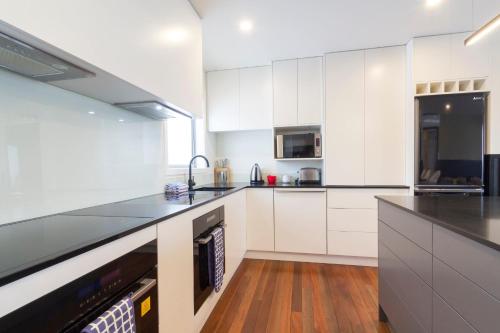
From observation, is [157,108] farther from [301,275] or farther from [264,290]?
[301,275]

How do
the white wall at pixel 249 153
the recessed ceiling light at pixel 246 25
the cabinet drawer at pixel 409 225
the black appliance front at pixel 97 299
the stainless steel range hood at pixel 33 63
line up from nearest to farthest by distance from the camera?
the black appliance front at pixel 97 299 → the stainless steel range hood at pixel 33 63 → the cabinet drawer at pixel 409 225 → the recessed ceiling light at pixel 246 25 → the white wall at pixel 249 153

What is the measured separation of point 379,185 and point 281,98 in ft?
5.08

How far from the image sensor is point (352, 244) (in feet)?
8.84

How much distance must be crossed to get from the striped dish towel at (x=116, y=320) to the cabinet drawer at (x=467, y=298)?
119 centimetres

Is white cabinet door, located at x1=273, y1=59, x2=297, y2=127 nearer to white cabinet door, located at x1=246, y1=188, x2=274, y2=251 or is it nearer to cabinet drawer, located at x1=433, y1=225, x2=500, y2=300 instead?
white cabinet door, located at x1=246, y1=188, x2=274, y2=251

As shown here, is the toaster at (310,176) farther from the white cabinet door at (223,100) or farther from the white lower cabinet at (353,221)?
the white cabinet door at (223,100)

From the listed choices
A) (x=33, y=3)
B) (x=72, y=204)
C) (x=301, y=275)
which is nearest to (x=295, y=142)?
(x=301, y=275)

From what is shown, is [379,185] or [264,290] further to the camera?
[379,185]

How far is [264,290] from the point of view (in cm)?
218

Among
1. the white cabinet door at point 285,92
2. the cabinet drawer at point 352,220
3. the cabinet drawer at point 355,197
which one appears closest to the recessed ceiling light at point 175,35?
the white cabinet door at point 285,92

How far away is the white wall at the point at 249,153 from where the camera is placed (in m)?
3.40

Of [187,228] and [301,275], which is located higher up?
[187,228]

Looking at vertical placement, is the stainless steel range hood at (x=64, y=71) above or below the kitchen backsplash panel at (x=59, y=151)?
above

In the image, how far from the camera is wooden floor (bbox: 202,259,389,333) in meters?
1.71
